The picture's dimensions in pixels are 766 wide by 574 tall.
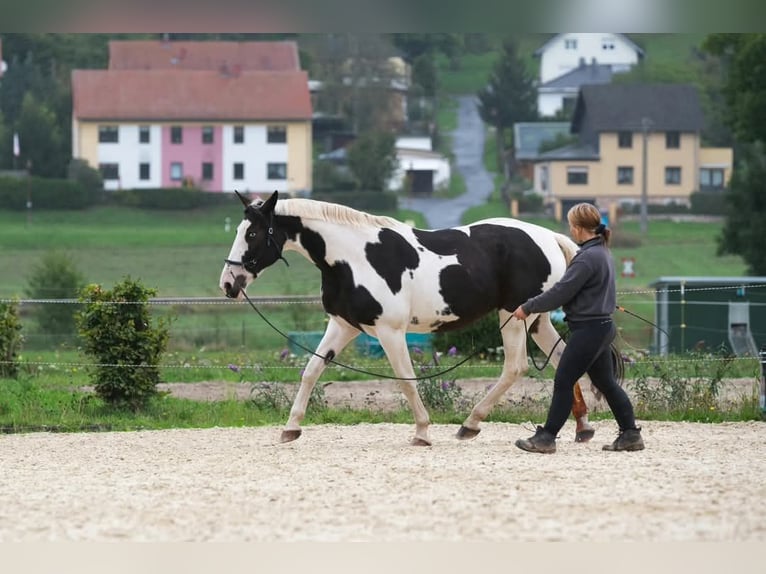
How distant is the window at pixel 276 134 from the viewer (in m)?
60.7

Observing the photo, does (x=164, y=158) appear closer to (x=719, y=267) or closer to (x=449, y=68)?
(x=449, y=68)

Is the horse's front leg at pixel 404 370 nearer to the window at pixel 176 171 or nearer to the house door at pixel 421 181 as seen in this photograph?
the house door at pixel 421 181

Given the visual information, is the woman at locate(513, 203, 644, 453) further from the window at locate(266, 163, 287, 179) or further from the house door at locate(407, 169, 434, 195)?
the window at locate(266, 163, 287, 179)

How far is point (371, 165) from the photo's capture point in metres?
59.9

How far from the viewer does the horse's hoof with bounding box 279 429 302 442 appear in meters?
10.4

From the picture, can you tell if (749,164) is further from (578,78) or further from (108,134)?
(108,134)

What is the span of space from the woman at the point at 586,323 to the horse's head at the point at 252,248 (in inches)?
77.1

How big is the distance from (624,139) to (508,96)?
9.12 m

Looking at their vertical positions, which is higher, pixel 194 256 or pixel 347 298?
pixel 347 298

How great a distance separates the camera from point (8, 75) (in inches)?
2399

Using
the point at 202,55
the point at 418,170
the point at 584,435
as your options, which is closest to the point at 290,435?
the point at 584,435

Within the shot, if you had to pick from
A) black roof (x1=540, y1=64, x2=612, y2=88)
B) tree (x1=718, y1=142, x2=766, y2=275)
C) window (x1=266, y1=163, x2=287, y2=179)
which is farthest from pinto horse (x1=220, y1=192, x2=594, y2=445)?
black roof (x1=540, y1=64, x2=612, y2=88)

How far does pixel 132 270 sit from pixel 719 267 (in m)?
19.2

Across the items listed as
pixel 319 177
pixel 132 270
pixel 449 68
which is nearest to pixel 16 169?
pixel 319 177
